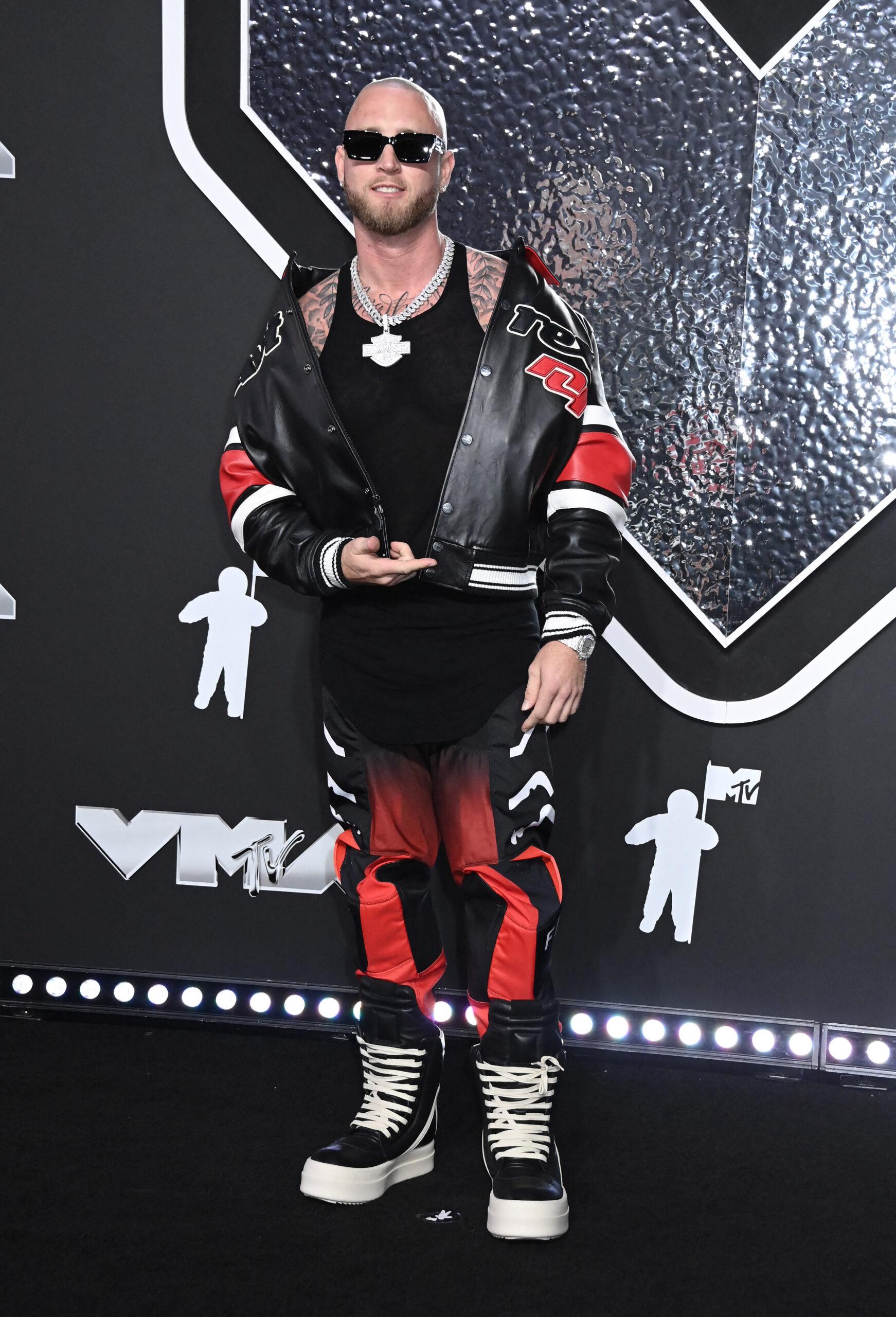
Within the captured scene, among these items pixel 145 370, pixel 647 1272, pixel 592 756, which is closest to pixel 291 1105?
pixel 647 1272

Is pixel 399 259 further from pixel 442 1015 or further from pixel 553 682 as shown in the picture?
pixel 442 1015

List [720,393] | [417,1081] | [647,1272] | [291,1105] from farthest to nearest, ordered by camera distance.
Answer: [720,393], [291,1105], [417,1081], [647,1272]

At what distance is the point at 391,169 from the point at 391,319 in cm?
19

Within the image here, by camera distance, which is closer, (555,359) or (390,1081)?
(555,359)

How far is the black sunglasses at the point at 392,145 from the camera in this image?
154cm

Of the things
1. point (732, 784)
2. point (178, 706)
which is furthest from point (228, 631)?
point (732, 784)

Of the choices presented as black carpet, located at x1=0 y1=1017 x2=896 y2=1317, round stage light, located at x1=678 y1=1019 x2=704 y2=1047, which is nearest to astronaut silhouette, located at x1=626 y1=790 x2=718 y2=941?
round stage light, located at x1=678 y1=1019 x2=704 y2=1047

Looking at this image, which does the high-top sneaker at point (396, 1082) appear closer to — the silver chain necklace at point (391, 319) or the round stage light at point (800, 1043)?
the round stage light at point (800, 1043)

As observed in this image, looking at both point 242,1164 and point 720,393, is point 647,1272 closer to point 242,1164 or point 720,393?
point 242,1164

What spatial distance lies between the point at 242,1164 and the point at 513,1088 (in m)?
0.42

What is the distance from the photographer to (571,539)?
1588 millimetres

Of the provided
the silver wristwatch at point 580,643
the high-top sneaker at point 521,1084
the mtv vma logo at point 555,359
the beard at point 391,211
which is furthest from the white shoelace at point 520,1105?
the beard at point 391,211

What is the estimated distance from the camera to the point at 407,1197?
163 centimetres

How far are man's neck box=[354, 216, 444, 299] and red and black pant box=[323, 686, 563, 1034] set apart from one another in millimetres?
595
